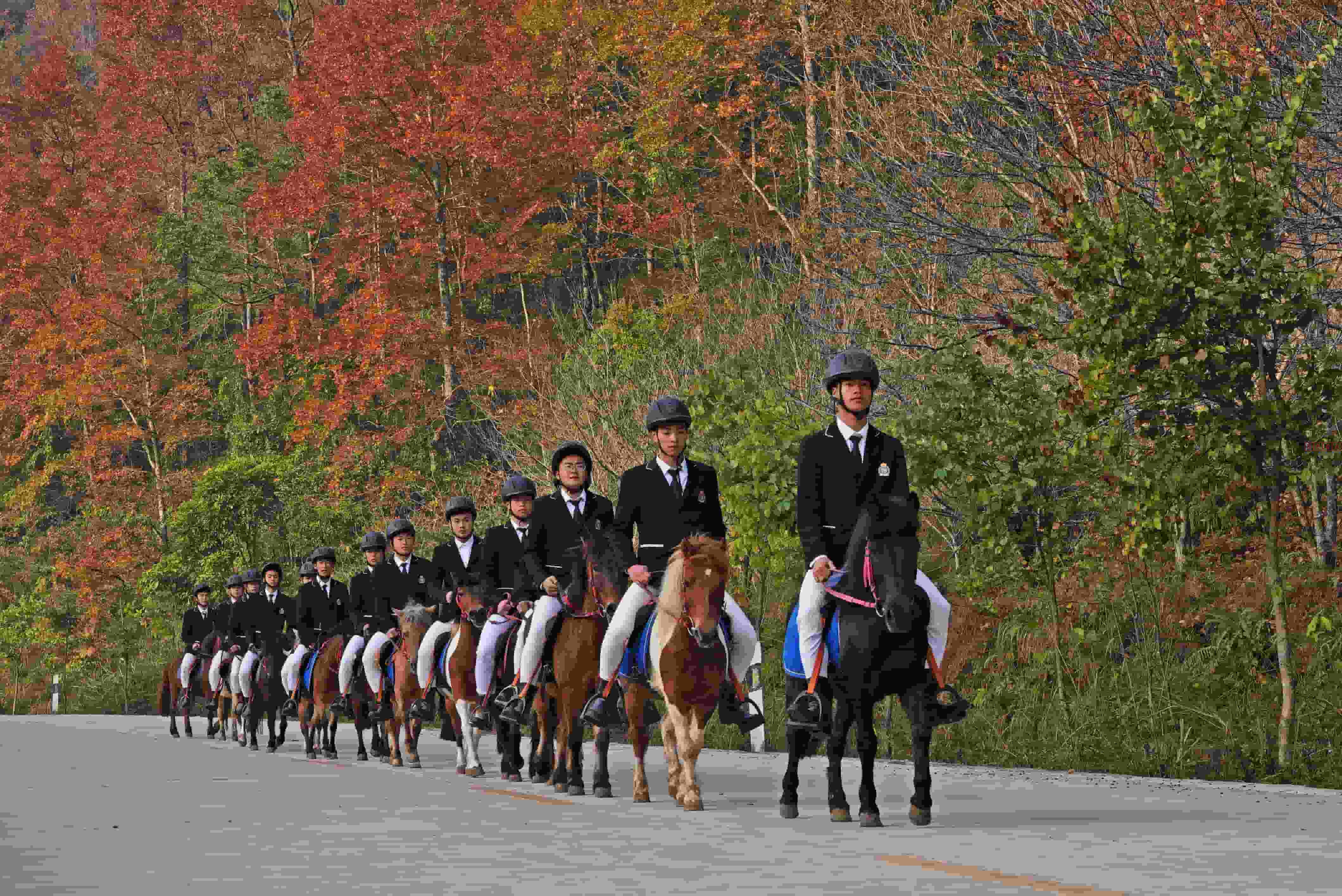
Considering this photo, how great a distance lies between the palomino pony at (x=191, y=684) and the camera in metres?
35.2

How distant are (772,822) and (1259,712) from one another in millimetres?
5858

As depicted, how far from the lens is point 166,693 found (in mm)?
37719

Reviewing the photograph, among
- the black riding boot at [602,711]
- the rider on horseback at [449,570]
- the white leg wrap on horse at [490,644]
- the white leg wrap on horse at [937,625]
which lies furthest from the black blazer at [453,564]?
the white leg wrap on horse at [937,625]

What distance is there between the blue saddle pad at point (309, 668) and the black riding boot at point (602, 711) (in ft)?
40.1

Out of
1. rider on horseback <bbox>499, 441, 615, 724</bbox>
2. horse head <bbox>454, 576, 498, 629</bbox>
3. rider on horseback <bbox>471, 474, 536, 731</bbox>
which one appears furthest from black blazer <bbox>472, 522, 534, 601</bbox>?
rider on horseback <bbox>499, 441, 615, 724</bbox>

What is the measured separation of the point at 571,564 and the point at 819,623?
4599 mm

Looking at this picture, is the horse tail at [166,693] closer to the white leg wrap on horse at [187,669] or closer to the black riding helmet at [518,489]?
the white leg wrap on horse at [187,669]

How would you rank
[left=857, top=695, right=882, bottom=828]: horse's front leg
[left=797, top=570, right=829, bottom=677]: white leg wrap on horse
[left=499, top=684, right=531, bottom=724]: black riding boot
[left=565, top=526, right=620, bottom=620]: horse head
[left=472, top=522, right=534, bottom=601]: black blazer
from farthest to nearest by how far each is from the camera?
[left=472, top=522, right=534, bottom=601]: black blazer, [left=499, top=684, right=531, bottom=724]: black riding boot, [left=565, top=526, right=620, bottom=620]: horse head, [left=797, top=570, right=829, bottom=677]: white leg wrap on horse, [left=857, top=695, right=882, bottom=828]: horse's front leg

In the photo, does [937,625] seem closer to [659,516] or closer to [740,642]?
[740,642]

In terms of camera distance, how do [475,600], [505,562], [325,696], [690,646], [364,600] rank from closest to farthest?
[690,646], [505,562], [475,600], [364,600], [325,696]

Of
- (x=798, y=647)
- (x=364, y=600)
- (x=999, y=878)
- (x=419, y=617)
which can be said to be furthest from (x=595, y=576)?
(x=364, y=600)

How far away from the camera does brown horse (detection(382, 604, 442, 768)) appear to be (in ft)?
76.3

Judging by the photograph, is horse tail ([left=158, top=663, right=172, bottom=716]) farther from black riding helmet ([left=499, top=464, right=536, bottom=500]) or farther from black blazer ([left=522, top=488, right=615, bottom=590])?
black blazer ([left=522, top=488, right=615, bottom=590])

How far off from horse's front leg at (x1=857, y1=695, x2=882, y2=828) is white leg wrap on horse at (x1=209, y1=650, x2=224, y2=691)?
835 inches
